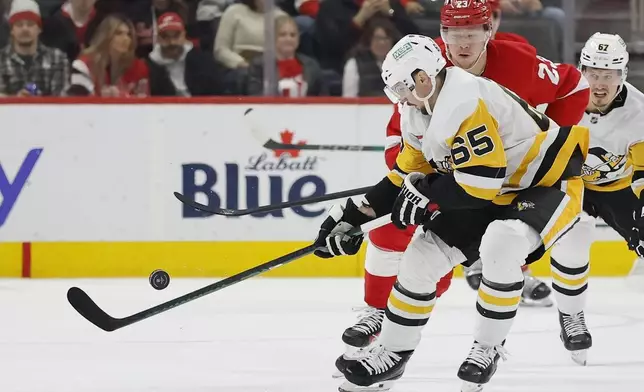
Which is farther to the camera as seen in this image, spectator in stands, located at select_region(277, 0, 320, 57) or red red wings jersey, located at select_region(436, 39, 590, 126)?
spectator in stands, located at select_region(277, 0, 320, 57)

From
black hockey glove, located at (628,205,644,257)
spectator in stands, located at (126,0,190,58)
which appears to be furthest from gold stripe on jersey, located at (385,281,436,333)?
spectator in stands, located at (126,0,190,58)

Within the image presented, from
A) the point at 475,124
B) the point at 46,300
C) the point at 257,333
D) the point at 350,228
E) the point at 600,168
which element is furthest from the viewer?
the point at 46,300

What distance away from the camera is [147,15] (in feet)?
17.5

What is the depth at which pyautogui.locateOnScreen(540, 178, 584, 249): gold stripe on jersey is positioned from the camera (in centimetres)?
283

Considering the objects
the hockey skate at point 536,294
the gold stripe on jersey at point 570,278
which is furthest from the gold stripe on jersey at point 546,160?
the hockey skate at point 536,294

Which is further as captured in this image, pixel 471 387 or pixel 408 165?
pixel 408 165

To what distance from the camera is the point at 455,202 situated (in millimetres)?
2762

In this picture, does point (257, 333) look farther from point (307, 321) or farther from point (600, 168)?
point (600, 168)

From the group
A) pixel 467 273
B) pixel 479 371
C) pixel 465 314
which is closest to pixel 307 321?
pixel 465 314

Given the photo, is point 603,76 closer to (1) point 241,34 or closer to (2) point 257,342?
(2) point 257,342

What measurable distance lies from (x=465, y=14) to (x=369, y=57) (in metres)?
2.28

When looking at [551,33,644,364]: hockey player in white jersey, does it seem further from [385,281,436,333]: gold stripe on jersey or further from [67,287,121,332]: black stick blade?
[67,287,121,332]: black stick blade

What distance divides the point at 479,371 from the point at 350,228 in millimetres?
521

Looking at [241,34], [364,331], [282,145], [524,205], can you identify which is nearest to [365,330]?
[364,331]
